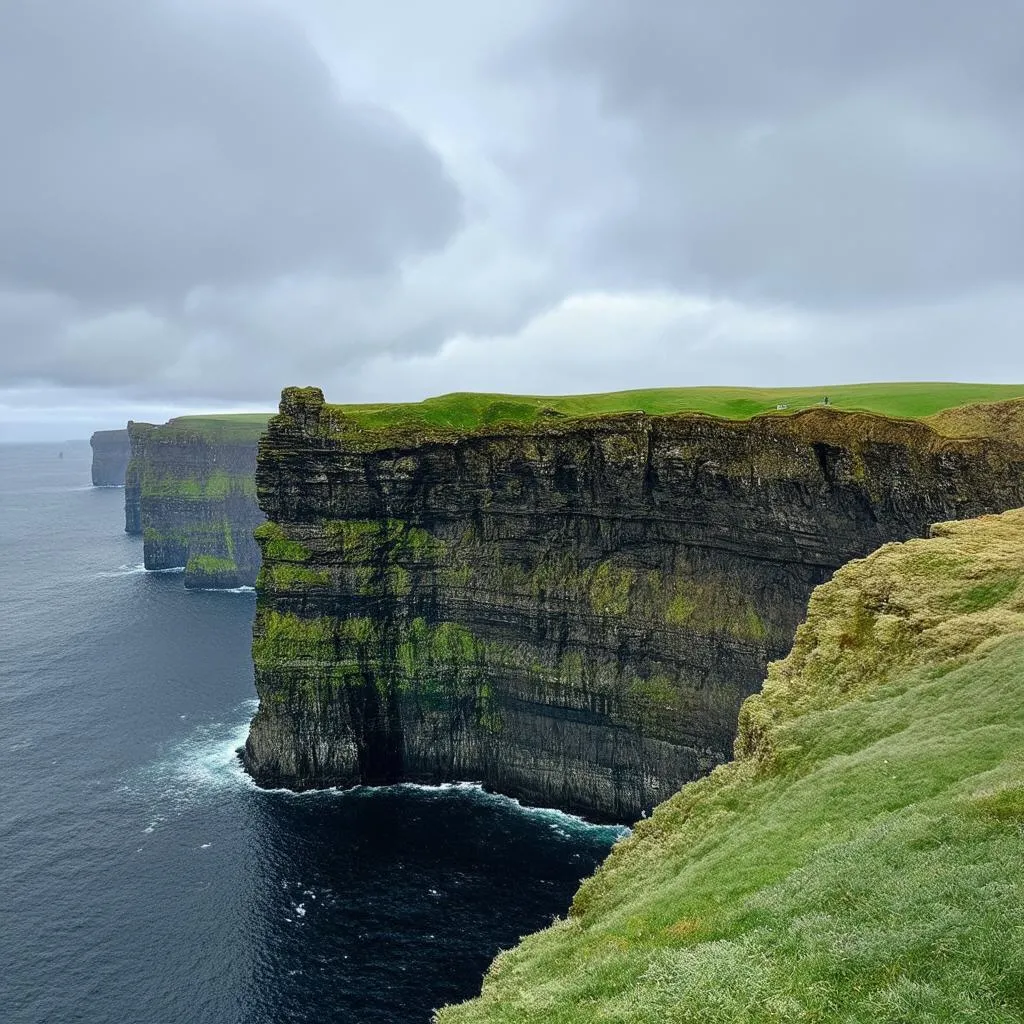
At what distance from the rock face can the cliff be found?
9061 centimetres

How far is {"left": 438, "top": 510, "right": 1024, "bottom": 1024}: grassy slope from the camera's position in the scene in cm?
1397

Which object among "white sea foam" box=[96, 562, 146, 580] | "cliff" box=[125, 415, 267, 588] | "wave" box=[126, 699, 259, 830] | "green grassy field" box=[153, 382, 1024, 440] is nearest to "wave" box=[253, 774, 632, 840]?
"wave" box=[126, 699, 259, 830]

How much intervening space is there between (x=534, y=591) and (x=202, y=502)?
12333cm

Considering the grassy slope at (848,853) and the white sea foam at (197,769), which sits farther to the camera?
the white sea foam at (197,769)

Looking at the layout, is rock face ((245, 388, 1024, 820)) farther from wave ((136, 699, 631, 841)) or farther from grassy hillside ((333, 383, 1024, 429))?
grassy hillside ((333, 383, 1024, 429))

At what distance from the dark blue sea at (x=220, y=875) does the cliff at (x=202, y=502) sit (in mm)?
70870

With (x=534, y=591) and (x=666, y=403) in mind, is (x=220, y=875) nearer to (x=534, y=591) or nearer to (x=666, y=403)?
(x=534, y=591)

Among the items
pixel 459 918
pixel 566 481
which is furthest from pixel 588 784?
pixel 566 481

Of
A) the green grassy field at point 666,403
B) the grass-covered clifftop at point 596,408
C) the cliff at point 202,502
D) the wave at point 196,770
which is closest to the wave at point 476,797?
the wave at point 196,770

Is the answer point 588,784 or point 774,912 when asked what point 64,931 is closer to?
point 588,784

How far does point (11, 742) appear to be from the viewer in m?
76.8

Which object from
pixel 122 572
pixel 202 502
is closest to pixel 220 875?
pixel 122 572

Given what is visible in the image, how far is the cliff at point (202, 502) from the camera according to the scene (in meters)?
164

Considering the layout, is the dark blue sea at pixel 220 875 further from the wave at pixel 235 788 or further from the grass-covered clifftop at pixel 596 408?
the grass-covered clifftop at pixel 596 408
